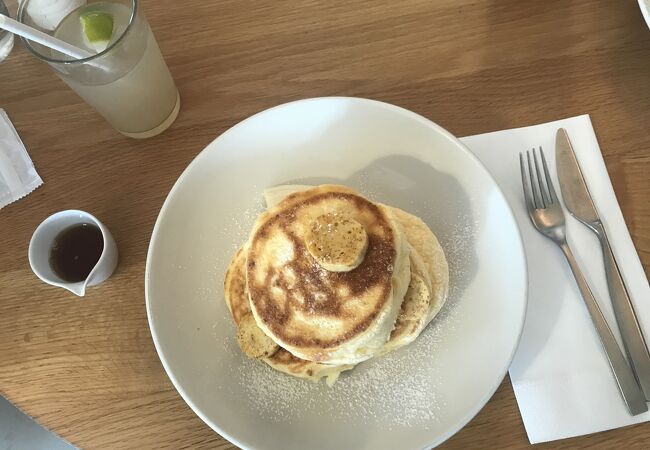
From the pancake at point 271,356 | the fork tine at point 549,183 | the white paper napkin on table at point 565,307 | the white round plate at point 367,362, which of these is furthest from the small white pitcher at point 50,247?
the fork tine at point 549,183

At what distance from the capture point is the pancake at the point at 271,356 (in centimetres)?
86

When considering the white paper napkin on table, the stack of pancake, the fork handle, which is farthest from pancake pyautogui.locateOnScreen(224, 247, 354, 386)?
the fork handle

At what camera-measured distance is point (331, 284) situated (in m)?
0.80

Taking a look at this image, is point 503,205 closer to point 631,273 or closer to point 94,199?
point 631,273

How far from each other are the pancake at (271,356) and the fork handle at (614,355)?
410 millimetres

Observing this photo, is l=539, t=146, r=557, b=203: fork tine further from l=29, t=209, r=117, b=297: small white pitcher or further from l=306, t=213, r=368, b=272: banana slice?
l=29, t=209, r=117, b=297: small white pitcher

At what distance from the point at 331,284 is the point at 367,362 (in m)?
0.17

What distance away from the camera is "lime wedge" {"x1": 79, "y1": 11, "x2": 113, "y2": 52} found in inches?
35.7

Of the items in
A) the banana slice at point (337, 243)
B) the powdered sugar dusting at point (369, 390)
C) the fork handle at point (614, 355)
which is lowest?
the fork handle at point (614, 355)

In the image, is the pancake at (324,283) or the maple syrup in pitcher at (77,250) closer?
the pancake at (324,283)

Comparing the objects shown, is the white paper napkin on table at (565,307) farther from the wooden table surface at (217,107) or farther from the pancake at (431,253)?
the pancake at (431,253)

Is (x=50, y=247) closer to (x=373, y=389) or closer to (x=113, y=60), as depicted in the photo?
(x=113, y=60)

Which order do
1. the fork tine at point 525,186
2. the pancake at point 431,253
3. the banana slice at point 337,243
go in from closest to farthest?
the banana slice at point 337,243
the pancake at point 431,253
the fork tine at point 525,186

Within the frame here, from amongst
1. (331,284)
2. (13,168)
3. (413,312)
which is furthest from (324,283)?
(13,168)
